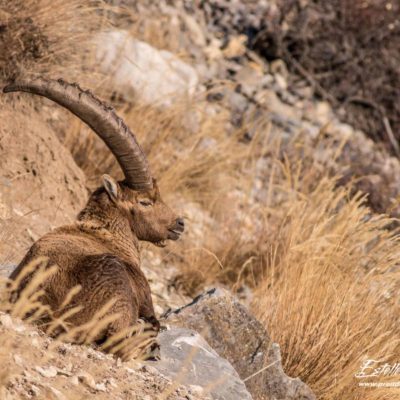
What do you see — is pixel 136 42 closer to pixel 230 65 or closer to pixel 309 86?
pixel 230 65

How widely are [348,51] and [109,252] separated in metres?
10.4

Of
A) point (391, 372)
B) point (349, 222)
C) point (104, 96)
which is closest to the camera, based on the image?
point (391, 372)

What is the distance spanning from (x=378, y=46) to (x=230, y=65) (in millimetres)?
2949

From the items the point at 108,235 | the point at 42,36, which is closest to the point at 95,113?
the point at 108,235

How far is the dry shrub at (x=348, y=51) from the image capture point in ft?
47.5

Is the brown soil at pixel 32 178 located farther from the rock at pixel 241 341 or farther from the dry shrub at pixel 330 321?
the dry shrub at pixel 330 321

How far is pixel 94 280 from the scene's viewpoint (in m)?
4.68

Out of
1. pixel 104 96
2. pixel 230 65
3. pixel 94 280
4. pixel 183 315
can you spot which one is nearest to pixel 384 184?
pixel 230 65

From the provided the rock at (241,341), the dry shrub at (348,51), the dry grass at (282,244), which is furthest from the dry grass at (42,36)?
the dry shrub at (348,51)

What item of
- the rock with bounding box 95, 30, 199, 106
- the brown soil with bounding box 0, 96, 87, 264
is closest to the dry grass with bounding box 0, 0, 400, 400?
the rock with bounding box 95, 30, 199, 106

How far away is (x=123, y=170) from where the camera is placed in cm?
570

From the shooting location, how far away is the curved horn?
5.13 meters

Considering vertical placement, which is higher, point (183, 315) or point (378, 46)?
point (378, 46)

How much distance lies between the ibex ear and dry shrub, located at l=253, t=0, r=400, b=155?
9125 millimetres
